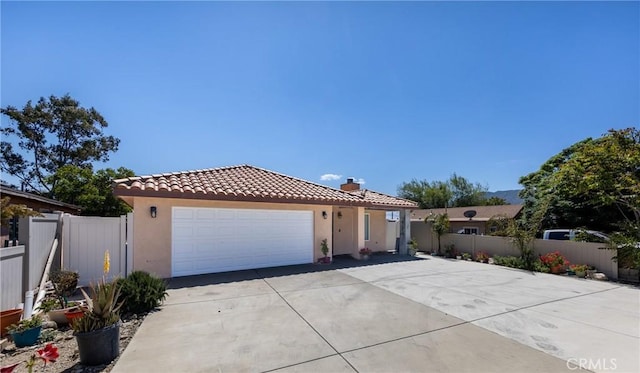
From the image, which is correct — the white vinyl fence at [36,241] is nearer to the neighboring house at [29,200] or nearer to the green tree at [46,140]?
the neighboring house at [29,200]

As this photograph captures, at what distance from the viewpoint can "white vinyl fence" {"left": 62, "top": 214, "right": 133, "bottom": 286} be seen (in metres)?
8.64

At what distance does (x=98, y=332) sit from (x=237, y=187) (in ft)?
23.6

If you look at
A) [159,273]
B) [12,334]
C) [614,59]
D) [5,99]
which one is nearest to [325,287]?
[159,273]

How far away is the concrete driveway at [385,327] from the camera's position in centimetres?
411

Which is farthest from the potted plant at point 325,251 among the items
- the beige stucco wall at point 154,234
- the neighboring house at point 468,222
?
the neighboring house at point 468,222

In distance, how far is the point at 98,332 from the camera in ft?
13.1

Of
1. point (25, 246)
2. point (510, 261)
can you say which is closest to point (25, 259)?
point (25, 246)

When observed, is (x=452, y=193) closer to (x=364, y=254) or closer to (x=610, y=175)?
(x=610, y=175)

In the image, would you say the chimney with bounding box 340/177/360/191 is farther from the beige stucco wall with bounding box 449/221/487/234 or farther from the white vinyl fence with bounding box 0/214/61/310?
the white vinyl fence with bounding box 0/214/61/310

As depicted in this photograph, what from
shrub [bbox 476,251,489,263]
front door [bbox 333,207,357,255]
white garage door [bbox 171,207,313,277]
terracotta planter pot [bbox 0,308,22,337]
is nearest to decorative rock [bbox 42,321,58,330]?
terracotta planter pot [bbox 0,308,22,337]

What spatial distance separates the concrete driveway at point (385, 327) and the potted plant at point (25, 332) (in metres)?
1.50

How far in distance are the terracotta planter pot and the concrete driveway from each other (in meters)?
1.97

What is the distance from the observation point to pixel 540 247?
12750 mm

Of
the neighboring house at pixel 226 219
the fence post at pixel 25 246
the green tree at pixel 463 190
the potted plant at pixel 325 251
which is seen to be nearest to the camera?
the fence post at pixel 25 246
